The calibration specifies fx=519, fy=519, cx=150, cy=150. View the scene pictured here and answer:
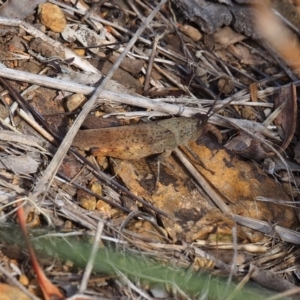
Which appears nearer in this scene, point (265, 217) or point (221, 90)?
point (265, 217)

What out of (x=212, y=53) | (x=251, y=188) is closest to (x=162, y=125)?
(x=251, y=188)

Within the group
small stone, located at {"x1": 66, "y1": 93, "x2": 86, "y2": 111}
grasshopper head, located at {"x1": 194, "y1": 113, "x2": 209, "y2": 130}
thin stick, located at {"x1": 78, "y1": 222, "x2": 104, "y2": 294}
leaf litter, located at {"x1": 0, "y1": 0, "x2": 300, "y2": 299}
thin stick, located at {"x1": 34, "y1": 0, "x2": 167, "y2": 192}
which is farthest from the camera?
grasshopper head, located at {"x1": 194, "y1": 113, "x2": 209, "y2": 130}

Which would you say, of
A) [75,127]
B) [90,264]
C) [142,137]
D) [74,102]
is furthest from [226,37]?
[90,264]

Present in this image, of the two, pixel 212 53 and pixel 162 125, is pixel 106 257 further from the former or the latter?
pixel 212 53

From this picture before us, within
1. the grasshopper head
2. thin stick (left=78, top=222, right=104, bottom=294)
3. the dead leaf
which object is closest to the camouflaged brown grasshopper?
the grasshopper head

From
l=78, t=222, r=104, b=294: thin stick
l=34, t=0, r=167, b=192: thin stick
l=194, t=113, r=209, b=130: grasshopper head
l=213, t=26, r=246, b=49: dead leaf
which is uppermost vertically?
l=213, t=26, r=246, b=49: dead leaf

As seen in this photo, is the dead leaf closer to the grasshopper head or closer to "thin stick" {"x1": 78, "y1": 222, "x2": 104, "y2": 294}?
the grasshopper head

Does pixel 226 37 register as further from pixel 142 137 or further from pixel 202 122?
pixel 142 137

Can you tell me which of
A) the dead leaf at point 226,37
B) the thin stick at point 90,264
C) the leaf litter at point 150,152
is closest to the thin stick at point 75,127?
the leaf litter at point 150,152
